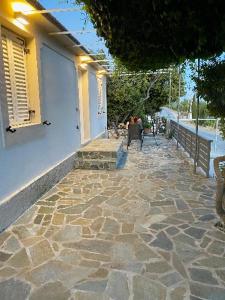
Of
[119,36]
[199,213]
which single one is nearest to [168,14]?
[119,36]

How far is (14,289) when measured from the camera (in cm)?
229

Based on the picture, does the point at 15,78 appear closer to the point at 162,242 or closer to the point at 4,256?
the point at 4,256

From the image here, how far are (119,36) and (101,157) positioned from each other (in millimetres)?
4920

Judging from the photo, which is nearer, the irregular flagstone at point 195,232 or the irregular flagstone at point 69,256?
the irregular flagstone at point 69,256

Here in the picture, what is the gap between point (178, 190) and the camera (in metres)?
4.89

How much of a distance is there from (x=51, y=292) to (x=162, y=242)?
1.43m

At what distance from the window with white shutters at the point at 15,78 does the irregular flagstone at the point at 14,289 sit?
2302mm

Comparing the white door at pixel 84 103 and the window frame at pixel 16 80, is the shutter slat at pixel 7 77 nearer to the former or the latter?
the window frame at pixel 16 80

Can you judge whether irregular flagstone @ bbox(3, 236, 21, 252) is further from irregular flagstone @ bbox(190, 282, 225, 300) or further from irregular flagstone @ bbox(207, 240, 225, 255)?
irregular flagstone @ bbox(207, 240, 225, 255)

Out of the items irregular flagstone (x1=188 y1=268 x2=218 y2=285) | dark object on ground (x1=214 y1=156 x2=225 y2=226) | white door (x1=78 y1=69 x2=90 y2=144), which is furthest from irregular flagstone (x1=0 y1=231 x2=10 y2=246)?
white door (x1=78 y1=69 x2=90 y2=144)

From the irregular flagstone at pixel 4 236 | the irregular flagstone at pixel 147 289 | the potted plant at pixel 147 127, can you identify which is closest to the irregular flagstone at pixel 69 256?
the irregular flagstone at pixel 147 289

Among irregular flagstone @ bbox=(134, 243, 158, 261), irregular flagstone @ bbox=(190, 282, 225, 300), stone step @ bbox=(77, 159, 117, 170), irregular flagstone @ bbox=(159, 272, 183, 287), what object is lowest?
irregular flagstone @ bbox=(190, 282, 225, 300)

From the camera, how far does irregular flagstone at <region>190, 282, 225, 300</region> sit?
2178 mm

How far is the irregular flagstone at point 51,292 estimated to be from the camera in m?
2.19
